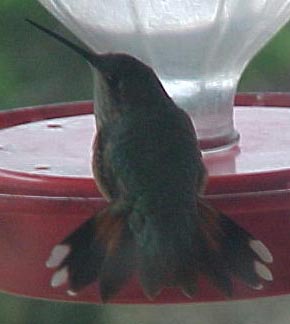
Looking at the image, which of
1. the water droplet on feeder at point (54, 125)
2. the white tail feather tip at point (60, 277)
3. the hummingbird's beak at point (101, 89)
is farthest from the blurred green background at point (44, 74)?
the white tail feather tip at point (60, 277)

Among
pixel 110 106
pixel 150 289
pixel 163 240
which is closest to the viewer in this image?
pixel 150 289

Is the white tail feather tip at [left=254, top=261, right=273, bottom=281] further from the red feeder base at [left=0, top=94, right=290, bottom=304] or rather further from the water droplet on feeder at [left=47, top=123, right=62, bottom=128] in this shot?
the water droplet on feeder at [left=47, top=123, right=62, bottom=128]

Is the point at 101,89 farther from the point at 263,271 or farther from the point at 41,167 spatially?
the point at 263,271

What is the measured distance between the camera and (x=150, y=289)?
151 cm

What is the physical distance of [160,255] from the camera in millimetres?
1566

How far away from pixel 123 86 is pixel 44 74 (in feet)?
6.91

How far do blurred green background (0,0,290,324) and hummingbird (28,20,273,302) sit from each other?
73.9 inches

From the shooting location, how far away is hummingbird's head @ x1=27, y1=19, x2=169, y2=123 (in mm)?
1728

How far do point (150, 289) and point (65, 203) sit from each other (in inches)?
5.3

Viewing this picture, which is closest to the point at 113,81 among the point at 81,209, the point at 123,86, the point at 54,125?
the point at 123,86

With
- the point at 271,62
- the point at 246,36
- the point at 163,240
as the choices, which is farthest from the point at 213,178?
the point at 271,62

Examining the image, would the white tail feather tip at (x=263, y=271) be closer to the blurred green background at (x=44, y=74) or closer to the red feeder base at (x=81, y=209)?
the red feeder base at (x=81, y=209)

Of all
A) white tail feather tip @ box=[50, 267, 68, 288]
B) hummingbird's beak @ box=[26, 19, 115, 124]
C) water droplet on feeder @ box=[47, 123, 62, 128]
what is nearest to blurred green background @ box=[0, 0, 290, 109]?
water droplet on feeder @ box=[47, 123, 62, 128]

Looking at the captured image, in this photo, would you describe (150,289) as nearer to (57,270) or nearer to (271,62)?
(57,270)
